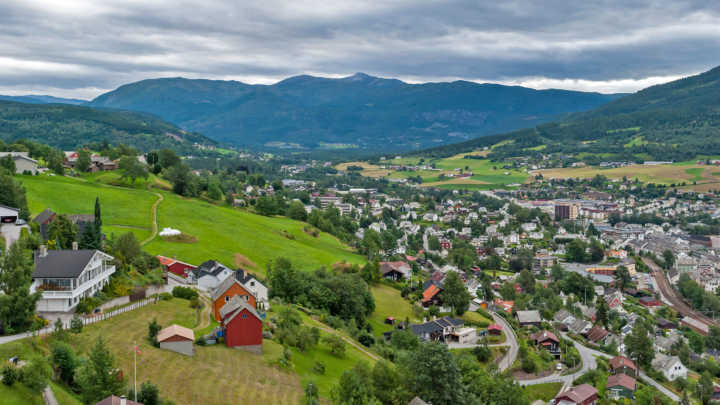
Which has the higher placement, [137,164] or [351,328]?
[137,164]

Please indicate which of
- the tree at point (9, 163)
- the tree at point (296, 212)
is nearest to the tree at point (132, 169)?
the tree at point (9, 163)

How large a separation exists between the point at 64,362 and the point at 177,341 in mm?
7893

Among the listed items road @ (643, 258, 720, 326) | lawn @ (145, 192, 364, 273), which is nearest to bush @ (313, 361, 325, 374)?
lawn @ (145, 192, 364, 273)

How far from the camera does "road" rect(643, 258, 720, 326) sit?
103 m

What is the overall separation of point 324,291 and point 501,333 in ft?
75.5

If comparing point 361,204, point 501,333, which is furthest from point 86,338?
point 361,204

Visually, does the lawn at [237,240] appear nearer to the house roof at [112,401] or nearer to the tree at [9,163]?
the tree at [9,163]

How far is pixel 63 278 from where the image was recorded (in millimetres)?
38500

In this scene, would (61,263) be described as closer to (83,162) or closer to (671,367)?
(671,367)

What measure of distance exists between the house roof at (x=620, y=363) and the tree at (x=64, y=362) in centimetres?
6135

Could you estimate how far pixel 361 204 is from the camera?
Answer: 646 ft

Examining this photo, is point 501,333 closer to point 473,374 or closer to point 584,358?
point 584,358

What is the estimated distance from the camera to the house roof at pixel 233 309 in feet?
130

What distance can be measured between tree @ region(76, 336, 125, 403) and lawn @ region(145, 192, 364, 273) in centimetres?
3933
